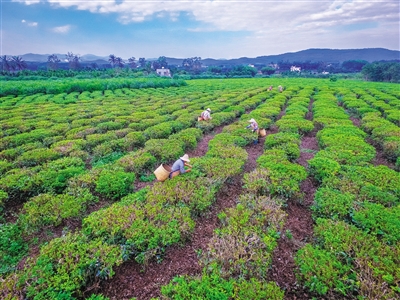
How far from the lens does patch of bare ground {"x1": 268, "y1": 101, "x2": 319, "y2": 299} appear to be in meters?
4.71

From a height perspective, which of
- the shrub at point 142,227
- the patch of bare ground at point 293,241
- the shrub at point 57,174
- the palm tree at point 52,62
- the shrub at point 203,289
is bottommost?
the patch of bare ground at point 293,241

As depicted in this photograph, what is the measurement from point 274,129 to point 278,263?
474 inches

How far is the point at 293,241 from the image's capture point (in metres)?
6.01

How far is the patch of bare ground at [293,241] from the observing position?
186 inches

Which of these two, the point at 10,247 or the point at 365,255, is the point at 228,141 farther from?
the point at 10,247

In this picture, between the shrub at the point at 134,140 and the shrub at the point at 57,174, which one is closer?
the shrub at the point at 57,174

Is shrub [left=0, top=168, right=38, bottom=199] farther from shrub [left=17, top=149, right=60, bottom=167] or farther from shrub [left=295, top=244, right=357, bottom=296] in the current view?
shrub [left=295, top=244, right=357, bottom=296]

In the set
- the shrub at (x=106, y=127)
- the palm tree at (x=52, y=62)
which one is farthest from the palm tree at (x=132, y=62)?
the shrub at (x=106, y=127)

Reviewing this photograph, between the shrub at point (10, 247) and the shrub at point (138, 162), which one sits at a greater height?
the shrub at point (138, 162)

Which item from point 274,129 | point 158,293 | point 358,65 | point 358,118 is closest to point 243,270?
point 158,293

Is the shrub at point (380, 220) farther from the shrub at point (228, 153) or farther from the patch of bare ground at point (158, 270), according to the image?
the shrub at point (228, 153)

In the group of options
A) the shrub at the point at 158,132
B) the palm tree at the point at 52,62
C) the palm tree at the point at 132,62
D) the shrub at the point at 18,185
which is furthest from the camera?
the palm tree at the point at 132,62

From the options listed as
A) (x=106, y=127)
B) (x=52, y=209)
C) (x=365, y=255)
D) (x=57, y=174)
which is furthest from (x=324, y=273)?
(x=106, y=127)

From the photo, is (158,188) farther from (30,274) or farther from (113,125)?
(113,125)
